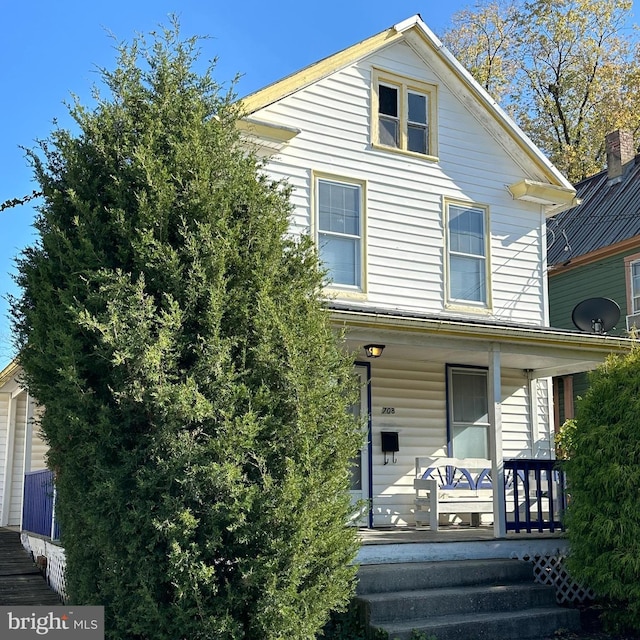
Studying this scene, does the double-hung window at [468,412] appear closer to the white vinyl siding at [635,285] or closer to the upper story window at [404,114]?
the upper story window at [404,114]

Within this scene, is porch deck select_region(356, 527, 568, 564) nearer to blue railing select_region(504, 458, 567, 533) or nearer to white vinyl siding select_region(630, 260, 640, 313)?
blue railing select_region(504, 458, 567, 533)

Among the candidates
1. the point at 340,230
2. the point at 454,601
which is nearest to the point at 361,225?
the point at 340,230

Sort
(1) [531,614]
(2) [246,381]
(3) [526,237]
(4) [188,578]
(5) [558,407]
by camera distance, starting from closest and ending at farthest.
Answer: (4) [188,578] → (2) [246,381] → (1) [531,614] → (3) [526,237] → (5) [558,407]

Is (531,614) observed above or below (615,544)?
below

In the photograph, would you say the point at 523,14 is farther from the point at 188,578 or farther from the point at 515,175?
the point at 188,578

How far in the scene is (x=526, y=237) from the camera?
12391mm

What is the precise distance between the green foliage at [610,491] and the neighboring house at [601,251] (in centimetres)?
946

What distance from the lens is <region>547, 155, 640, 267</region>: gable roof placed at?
18.0 metres

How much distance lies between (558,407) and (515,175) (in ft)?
27.3

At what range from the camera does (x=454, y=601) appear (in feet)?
24.5

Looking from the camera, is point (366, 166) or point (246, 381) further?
point (366, 166)

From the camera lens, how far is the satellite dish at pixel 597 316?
11.8 meters

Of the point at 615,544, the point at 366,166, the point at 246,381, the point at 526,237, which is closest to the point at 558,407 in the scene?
the point at 526,237

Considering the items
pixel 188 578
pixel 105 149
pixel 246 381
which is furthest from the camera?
pixel 105 149
